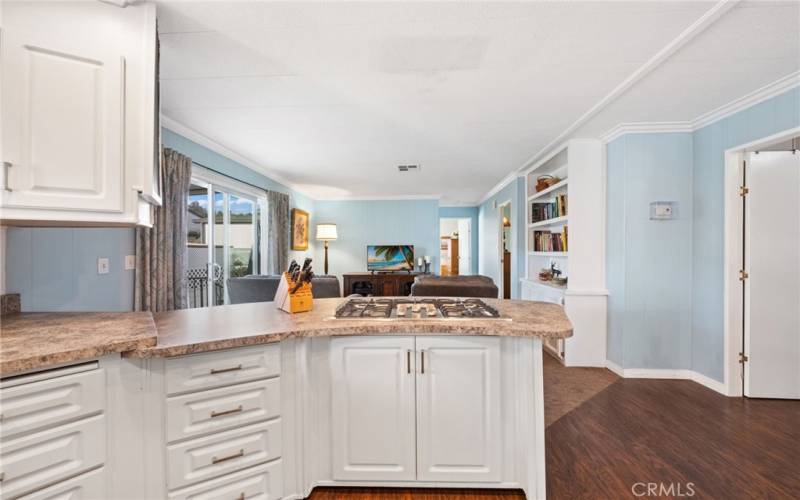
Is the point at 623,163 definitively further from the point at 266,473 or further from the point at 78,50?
the point at 78,50

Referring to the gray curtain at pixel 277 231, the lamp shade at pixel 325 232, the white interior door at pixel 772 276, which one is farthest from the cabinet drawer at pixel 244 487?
the lamp shade at pixel 325 232

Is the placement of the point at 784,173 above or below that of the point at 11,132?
above

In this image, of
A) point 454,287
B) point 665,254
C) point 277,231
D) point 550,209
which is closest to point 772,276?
point 665,254

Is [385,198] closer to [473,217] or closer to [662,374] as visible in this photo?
[473,217]

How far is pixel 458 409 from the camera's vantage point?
1659 millimetres

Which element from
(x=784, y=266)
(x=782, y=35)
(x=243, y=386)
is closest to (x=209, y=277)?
(x=243, y=386)

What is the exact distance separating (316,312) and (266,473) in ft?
2.55

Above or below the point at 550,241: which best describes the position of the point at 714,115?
above

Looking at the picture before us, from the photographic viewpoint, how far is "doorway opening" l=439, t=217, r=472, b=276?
30.4ft

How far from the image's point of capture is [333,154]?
4.16 m

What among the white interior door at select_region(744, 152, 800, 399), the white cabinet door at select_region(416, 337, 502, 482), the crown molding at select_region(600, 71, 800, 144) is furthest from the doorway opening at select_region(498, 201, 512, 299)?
the white cabinet door at select_region(416, 337, 502, 482)

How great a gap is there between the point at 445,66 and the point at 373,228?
5.29 metres

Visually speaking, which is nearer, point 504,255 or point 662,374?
point 662,374

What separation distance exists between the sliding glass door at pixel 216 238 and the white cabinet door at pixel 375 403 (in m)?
2.74
